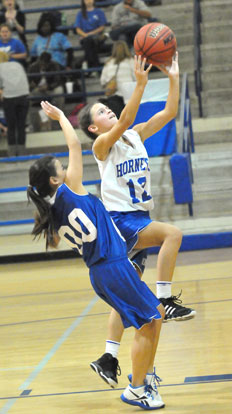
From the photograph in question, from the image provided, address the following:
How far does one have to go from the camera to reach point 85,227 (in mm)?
3391

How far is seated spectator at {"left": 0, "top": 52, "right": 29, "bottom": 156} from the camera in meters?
9.98

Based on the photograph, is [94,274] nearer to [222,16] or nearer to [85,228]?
[85,228]

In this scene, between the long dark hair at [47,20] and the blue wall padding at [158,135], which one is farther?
the long dark hair at [47,20]

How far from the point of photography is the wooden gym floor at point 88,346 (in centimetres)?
365

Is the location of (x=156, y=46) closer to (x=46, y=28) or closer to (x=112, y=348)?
(x=112, y=348)

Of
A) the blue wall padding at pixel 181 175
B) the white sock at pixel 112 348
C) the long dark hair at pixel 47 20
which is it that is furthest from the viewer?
the long dark hair at pixel 47 20

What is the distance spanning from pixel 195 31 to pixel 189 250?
4.47 metres

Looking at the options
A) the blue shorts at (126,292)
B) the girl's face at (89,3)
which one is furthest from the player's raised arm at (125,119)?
the girl's face at (89,3)

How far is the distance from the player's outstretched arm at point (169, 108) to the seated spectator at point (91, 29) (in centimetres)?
724

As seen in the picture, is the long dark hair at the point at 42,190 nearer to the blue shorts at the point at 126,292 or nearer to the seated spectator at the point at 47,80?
the blue shorts at the point at 126,292

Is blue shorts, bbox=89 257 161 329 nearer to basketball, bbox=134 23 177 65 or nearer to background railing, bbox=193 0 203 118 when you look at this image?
basketball, bbox=134 23 177 65

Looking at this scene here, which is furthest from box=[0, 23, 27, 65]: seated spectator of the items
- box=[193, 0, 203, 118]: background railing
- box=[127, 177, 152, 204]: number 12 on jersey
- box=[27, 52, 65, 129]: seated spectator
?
box=[127, 177, 152, 204]: number 12 on jersey

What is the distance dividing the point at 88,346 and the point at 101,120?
158 cm

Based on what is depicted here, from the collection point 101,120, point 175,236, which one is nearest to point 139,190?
point 175,236
